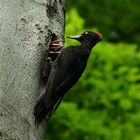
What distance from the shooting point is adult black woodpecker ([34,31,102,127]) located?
11.7ft

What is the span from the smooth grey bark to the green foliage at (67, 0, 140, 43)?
8072mm

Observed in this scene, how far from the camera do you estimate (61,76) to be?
4004 millimetres

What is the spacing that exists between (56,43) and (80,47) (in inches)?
18.0

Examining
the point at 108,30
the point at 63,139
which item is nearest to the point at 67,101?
the point at 63,139

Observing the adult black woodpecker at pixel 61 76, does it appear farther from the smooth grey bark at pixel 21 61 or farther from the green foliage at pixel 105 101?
the green foliage at pixel 105 101

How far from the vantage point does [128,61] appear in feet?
29.8

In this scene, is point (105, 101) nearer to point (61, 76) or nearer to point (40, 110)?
point (61, 76)

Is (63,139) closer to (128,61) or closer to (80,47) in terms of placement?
(128,61)

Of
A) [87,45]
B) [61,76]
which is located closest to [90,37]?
[87,45]

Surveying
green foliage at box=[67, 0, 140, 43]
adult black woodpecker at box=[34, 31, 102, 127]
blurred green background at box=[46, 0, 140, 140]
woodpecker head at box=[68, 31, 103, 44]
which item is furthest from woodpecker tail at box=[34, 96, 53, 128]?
green foliage at box=[67, 0, 140, 43]

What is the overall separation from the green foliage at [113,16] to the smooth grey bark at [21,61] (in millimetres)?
8072

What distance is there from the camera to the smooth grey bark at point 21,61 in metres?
3.15

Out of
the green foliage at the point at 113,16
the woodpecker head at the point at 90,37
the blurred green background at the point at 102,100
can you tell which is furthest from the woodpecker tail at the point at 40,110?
the green foliage at the point at 113,16

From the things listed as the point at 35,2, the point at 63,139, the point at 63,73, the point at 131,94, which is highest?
the point at 35,2
